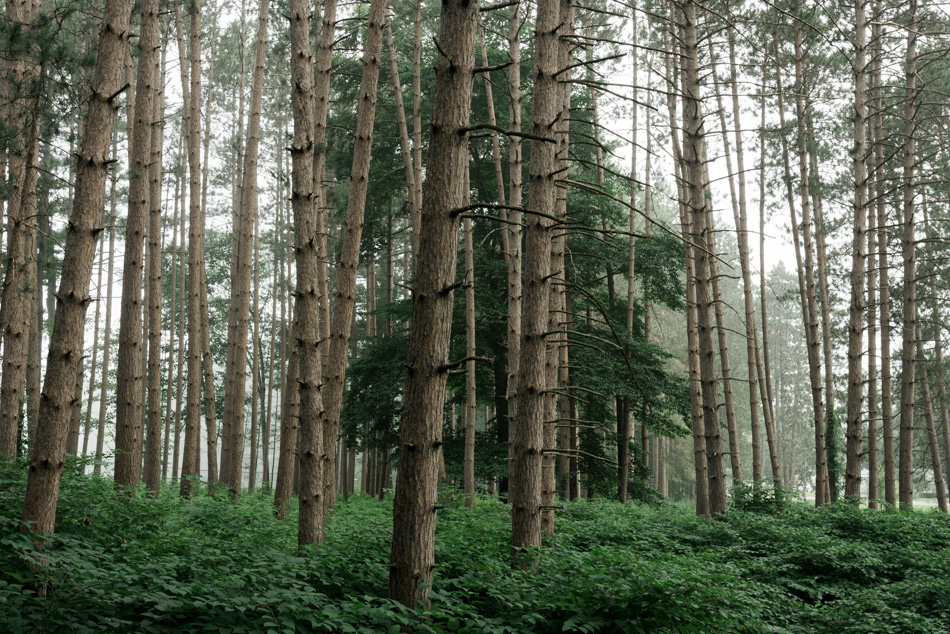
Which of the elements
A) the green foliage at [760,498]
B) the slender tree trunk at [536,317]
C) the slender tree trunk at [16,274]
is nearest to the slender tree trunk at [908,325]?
the green foliage at [760,498]

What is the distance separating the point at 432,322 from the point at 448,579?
7.46 ft

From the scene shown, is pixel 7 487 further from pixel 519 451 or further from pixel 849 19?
pixel 849 19

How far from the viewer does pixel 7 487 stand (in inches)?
260

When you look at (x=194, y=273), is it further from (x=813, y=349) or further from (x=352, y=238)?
(x=813, y=349)

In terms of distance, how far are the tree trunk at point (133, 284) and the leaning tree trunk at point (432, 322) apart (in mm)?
6235

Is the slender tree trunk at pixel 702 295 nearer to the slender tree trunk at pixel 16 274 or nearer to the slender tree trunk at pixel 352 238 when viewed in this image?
the slender tree trunk at pixel 352 238

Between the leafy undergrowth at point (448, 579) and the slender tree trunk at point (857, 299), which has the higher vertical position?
the slender tree trunk at point (857, 299)

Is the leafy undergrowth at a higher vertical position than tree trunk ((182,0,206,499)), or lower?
lower

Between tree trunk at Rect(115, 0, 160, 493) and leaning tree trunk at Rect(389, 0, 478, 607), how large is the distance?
6235 mm

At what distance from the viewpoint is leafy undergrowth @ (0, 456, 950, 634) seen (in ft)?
12.5

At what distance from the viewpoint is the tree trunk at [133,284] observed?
28.7 ft

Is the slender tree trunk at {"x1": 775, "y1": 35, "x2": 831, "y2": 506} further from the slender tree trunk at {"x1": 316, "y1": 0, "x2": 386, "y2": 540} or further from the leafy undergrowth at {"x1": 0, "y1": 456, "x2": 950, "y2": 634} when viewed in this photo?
the slender tree trunk at {"x1": 316, "y1": 0, "x2": 386, "y2": 540}

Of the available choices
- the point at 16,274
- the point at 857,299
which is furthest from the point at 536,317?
the point at 857,299

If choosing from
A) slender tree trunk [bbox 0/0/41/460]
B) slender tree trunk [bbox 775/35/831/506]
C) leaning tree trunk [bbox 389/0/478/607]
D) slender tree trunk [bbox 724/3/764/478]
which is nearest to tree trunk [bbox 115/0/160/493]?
slender tree trunk [bbox 0/0/41/460]
